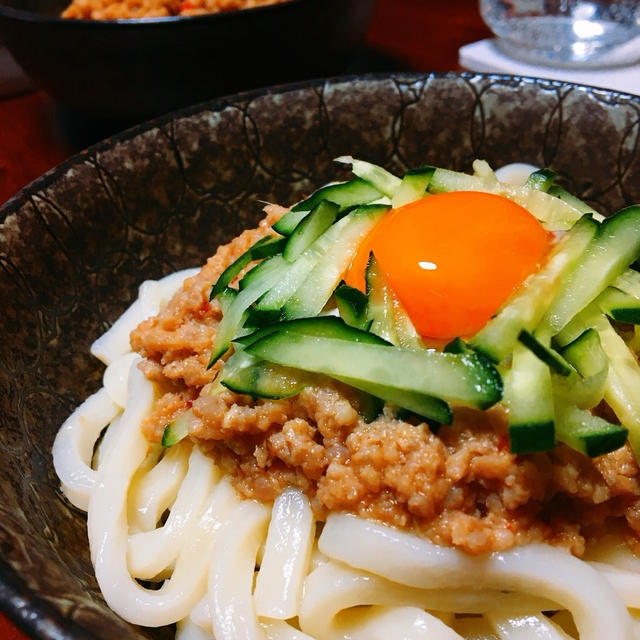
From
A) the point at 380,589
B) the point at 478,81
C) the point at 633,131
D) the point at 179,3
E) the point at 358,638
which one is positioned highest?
the point at 179,3

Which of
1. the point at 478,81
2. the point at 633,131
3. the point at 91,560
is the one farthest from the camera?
the point at 478,81

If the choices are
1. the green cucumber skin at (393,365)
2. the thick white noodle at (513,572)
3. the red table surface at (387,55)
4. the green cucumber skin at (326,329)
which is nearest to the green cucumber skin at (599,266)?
the green cucumber skin at (393,365)

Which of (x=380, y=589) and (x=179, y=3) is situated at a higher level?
(x=179, y=3)

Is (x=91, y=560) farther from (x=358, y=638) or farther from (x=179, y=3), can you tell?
(x=179, y=3)

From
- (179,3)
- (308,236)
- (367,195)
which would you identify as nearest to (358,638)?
(308,236)

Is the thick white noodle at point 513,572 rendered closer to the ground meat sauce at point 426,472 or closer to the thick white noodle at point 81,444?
the ground meat sauce at point 426,472

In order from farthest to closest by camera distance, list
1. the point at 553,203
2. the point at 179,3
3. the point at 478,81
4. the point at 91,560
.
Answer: the point at 179,3 < the point at 478,81 < the point at 553,203 < the point at 91,560

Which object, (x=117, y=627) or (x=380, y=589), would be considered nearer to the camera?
(x=117, y=627)

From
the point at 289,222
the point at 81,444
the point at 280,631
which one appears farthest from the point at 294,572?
the point at 289,222
